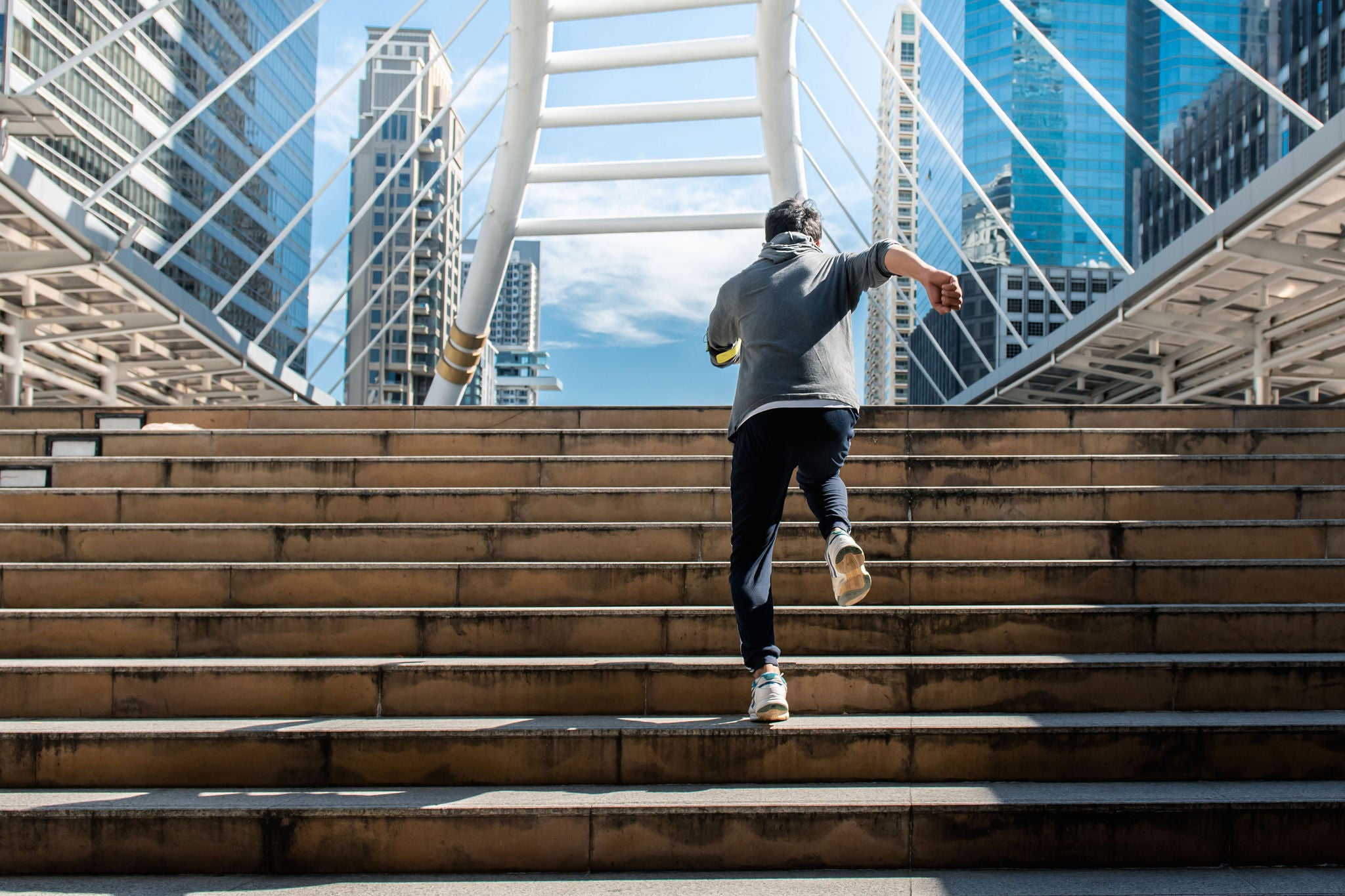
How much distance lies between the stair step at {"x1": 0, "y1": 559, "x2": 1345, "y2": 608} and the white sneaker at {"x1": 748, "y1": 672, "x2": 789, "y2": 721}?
34.3 inches

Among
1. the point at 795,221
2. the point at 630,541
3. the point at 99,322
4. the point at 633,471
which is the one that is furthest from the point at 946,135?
the point at 795,221

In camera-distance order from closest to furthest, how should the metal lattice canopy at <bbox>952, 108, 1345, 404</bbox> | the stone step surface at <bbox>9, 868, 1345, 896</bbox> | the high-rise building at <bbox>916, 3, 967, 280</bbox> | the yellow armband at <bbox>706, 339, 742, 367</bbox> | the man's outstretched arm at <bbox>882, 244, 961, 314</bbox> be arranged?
the stone step surface at <bbox>9, 868, 1345, 896</bbox> < the man's outstretched arm at <bbox>882, 244, 961, 314</bbox> < the yellow armband at <bbox>706, 339, 742, 367</bbox> < the metal lattice canopy at <bbox>952, 108, 1345, 404</bbox> < the high-rise building at <bbox>916, 3, 967, 280</bbox>

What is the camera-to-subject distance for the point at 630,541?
15.7 ft

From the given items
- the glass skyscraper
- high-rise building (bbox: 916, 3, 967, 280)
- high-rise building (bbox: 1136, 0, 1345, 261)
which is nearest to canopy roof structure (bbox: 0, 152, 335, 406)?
high-rise building (bbox: 1136, 0, 1345, 261)

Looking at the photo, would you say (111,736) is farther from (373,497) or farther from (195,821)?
(373,497)

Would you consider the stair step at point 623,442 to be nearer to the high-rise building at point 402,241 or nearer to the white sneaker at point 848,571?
the white sneaker at point 848,571

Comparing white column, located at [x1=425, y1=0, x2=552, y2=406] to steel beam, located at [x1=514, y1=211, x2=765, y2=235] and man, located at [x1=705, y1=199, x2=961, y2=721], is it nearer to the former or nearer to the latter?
steel beam, located at [x1=514, y1=211, x2=765, y2=235]

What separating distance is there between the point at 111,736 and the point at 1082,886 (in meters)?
2.96

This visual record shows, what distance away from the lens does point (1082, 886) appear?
9.55 ft

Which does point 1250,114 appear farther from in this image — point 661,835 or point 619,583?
point 661,835

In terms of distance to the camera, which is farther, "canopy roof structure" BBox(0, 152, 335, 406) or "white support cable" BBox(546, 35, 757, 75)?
"white support cable" BBox(546, 35, 757, 75)

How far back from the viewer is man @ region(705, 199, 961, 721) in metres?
3.51

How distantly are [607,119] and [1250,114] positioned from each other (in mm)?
69308

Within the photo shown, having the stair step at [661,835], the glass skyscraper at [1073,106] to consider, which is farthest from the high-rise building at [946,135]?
the stair step at [661,835]
